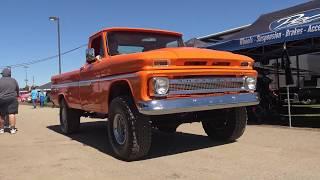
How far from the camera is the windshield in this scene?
28.0ft

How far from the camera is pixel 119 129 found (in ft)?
24.8

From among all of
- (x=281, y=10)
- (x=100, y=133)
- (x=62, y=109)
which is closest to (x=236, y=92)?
(x=100, y=133)

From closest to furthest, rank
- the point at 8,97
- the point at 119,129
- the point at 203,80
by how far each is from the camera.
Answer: the point at 203,80 < the point at 119,129 < the point at 8,97

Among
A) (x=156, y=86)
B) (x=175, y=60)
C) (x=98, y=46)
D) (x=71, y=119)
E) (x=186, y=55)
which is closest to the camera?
(x=156, y=86)

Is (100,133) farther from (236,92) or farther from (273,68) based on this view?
(273,68)

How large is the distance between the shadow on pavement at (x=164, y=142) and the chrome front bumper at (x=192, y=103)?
3.69 feet

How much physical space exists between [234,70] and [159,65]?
1433mm

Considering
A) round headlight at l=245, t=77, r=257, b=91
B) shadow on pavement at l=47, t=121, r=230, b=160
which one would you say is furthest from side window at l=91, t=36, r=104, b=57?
round headlight at l=245, t=77, r=257, b=91

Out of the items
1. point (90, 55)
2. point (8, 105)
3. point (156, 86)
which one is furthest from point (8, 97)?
point (156, 86)

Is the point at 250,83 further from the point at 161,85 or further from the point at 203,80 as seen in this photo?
the point at 161,85

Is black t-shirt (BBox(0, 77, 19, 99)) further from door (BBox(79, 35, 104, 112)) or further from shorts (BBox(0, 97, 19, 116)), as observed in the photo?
door (BBox(79, 35, 104, 112))

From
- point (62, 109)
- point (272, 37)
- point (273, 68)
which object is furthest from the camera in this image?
point (273, 68)

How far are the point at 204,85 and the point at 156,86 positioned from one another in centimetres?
86

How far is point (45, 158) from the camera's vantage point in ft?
25.4
